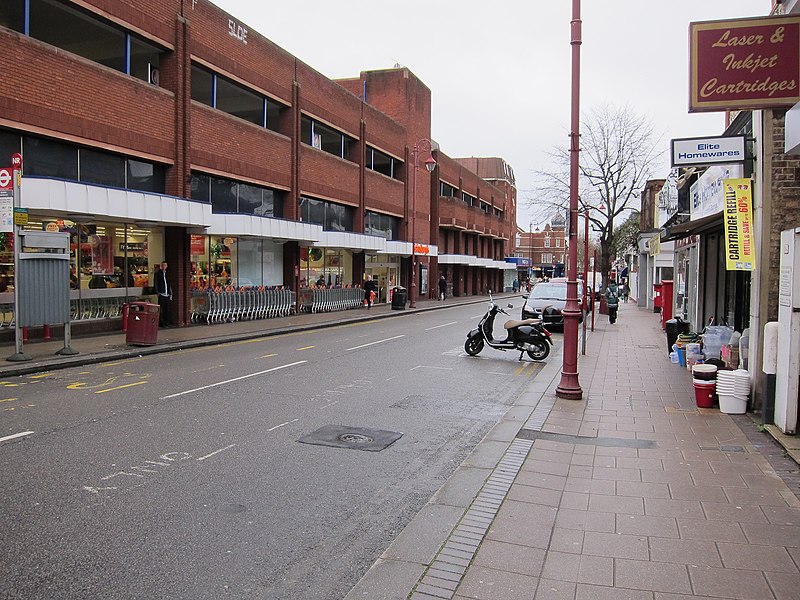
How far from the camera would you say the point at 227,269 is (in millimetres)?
23469

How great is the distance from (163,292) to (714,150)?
15.6 meters

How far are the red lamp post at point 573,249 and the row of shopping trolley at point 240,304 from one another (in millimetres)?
14744

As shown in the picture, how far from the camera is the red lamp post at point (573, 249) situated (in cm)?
901

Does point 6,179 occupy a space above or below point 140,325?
above

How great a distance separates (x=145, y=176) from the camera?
18875mm

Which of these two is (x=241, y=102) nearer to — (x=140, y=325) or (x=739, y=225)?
(x=140, y=325)

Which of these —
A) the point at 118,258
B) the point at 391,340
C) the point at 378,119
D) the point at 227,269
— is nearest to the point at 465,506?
the point at 391,340

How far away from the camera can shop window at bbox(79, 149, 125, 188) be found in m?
16.6

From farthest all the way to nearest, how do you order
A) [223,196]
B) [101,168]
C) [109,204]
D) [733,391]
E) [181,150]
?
[223,196] → [181,150] → [101,168] → [109,204] → [733,391]

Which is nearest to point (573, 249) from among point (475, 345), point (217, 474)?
point (475, 345)

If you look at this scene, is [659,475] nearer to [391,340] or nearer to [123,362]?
[123,362]

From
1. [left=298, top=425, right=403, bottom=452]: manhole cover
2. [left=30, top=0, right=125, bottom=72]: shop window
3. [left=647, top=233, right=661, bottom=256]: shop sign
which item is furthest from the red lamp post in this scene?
[left=647, top=233, right=661, bottom=256]: shop sign

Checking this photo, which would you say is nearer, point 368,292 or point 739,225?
point 739,225

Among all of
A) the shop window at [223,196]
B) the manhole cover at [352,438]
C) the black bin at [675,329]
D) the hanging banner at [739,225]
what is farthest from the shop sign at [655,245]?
the manhole cover at [352,438]
